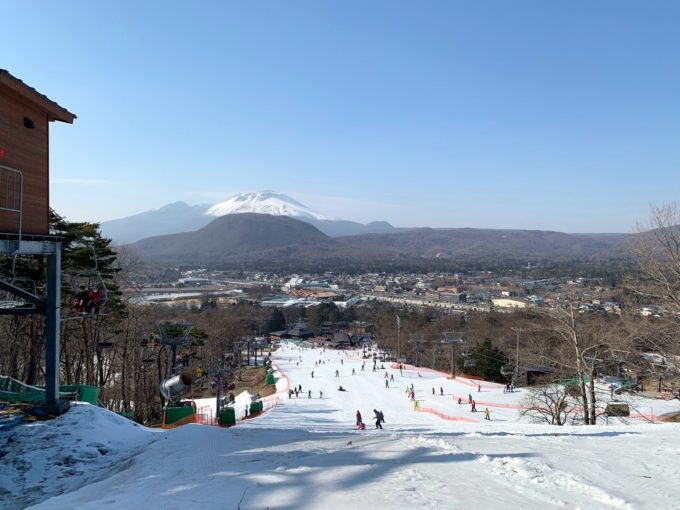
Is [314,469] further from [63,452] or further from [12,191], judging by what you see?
[12,191]

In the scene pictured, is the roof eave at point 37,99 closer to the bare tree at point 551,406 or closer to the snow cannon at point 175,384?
the snow cannon at point 175,384

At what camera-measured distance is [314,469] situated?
534 cm

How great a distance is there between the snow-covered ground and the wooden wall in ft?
10.9

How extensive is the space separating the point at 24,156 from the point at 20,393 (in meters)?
4.56

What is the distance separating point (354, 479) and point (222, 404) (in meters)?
15.8

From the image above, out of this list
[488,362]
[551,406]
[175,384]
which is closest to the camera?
[175,384]

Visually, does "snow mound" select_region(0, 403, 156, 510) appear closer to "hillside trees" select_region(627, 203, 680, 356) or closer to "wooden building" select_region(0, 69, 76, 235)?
"wooden building" select_region(0, 69, 76, 235)

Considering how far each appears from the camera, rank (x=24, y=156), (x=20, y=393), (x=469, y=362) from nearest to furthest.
Answer: (x=24, y=156) → (x=20, y=393) → (x=469, y=362)

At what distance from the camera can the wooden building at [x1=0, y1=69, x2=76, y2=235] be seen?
788cm

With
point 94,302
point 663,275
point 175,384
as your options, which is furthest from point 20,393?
point 663,275

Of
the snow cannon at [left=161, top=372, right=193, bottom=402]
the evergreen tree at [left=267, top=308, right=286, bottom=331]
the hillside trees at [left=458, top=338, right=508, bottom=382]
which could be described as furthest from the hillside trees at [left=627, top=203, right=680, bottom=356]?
the evergreen tree at [left=267, top=308, right=286, bottom=331]

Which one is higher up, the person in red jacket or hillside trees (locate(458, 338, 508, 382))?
the person in red jacket

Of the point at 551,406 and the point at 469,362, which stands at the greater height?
the point at 551,406

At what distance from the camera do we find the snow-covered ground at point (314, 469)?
14.8 feet
